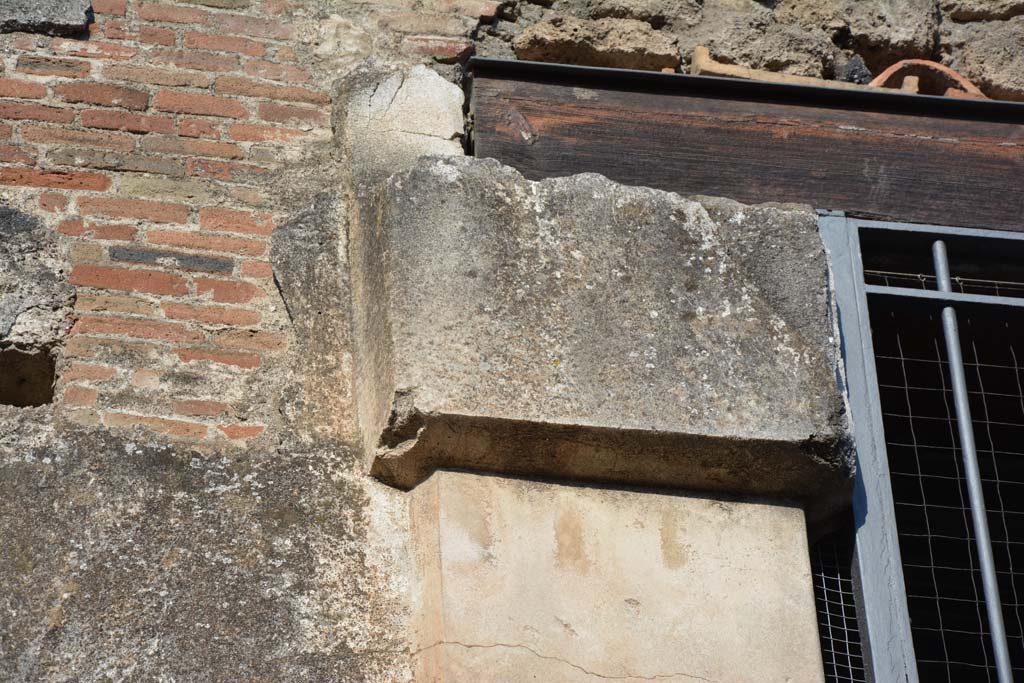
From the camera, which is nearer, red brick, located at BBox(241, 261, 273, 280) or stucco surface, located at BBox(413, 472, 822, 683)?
stucco surface, located at BBox(413, 472, 822, 683)

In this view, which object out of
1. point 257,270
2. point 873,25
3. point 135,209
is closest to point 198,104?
point 135,209

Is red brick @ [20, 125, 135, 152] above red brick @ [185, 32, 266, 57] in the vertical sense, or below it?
below

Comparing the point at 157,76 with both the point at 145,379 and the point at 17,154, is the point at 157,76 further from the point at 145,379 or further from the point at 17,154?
the point at 145,379

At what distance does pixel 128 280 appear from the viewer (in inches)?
104

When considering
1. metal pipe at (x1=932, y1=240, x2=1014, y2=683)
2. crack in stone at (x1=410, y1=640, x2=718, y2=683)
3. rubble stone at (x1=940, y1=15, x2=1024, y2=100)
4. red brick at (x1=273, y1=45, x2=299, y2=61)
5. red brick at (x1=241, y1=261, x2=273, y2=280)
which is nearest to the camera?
crack in stone at (x1=410, y1=640, x2=718, y2=683)

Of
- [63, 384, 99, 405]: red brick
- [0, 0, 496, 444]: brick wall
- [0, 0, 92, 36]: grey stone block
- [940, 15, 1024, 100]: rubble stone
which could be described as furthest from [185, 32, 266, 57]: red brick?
[940, 15, 1024, 100]: rubble stone

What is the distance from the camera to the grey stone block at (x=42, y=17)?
293 cm

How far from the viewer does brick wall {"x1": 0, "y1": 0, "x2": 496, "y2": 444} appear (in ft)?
8.27

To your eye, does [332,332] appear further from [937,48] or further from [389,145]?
[937,48]

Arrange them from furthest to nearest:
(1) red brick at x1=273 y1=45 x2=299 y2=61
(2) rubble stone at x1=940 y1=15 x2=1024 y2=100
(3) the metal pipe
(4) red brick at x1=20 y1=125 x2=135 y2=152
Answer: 1. (2) rubble stone at x1=940 y1=15 x2=1024 y2=100
2. (1) red brick at x1=273 y1=45 x2=299 y2=61
3. (4) red brick at x1=20 y1=125 x2=135 y2=152
4. (3) the metal pipe

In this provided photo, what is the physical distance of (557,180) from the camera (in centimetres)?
267

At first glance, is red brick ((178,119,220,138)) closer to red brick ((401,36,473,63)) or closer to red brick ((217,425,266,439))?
red brick ((401,36,473,63))

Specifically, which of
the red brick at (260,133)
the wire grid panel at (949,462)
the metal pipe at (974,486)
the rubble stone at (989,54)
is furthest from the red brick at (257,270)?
the rubble stone at (989,54)

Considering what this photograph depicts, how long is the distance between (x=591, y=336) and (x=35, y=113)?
1347 millimetres
